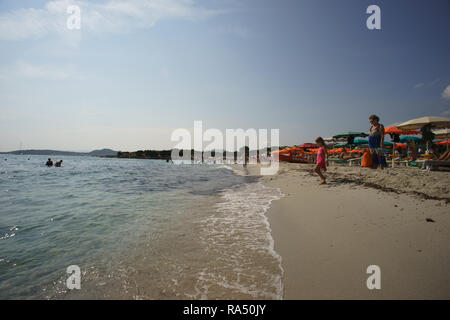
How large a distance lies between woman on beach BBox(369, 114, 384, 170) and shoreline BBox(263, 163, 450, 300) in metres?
3.87

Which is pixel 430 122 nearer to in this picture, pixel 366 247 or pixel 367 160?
pixel 367 160

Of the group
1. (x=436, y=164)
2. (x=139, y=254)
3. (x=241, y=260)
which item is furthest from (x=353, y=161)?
(x=139, y=254)

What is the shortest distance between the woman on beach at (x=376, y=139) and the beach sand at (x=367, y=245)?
10.1ft

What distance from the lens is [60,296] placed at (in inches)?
86.4

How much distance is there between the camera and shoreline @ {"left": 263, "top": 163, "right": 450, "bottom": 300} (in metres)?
1.98

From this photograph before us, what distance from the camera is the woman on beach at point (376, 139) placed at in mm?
7891

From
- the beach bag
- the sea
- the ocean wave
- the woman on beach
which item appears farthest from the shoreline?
the beach bag

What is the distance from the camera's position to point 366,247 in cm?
277

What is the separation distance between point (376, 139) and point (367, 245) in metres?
7.21

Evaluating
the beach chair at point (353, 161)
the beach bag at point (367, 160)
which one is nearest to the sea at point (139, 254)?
the beach bag at point (367, 160)

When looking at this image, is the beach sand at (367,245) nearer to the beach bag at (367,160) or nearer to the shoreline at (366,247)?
the shoreline at (366,247)

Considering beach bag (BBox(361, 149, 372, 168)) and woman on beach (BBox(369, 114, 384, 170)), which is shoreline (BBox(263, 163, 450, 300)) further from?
beach bag (BBox(361, 149, 372, 168))

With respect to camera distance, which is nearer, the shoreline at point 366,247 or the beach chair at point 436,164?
the shoreline at point 366,247

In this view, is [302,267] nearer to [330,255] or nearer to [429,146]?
[330,255]
